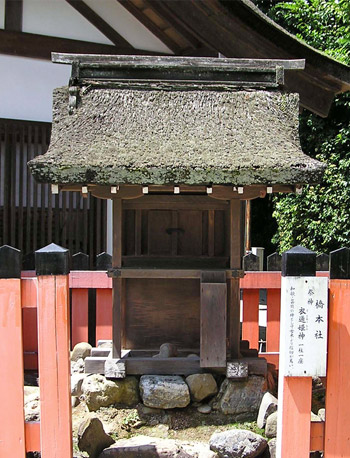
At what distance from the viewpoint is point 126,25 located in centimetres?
654

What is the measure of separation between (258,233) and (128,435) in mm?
11634

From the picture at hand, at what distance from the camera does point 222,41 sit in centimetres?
598

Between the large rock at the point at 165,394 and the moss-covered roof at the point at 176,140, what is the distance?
5.88 ft

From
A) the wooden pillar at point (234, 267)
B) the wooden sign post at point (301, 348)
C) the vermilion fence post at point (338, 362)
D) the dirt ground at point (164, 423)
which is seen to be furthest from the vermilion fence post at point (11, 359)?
the wooden pillar at point (234, 267)

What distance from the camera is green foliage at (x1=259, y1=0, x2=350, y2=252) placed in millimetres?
9297

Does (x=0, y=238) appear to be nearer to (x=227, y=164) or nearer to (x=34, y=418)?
(x=34, y=418)

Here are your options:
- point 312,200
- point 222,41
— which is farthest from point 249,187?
point 312,200

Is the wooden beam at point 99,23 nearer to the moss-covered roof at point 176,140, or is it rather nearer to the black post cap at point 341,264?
→ the moss-covered roof at point 176,140

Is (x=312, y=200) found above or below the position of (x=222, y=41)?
below

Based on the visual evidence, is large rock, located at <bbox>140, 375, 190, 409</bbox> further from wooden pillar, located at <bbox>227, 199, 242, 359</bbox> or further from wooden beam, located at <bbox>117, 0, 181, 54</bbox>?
wooden beam, located at <bbox>117, 0, 181, 54</bbox>

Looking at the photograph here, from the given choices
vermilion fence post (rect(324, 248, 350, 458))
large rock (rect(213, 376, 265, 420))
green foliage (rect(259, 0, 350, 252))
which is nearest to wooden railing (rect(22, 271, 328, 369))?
large rock (rect(213, 376, 265, 420))

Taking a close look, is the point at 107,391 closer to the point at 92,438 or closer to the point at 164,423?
the point at 164,423

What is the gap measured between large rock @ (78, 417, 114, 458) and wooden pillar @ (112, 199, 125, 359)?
0.88 meters

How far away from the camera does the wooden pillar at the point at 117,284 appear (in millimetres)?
4113
